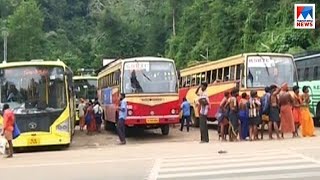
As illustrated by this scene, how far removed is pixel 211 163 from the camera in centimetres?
1465

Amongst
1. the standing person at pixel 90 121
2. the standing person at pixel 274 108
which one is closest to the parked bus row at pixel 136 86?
the standing person at pixel 90 121

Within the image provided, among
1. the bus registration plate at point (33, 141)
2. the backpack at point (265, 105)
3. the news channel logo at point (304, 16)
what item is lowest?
the bus registration plate at point (33, 141)

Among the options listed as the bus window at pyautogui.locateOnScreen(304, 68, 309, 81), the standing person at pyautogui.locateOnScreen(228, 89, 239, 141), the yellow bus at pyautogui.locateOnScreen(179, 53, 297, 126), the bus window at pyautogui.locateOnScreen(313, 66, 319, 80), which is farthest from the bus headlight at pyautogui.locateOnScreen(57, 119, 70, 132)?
the bus window at pyautogui.locateOnScreen(304, 68, 309, 81)

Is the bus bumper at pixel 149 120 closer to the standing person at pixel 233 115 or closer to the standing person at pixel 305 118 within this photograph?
the standing person at pixel 233 115

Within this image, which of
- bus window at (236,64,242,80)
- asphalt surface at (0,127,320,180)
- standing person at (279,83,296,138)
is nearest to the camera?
asphalt surface at (0,127,320,180)

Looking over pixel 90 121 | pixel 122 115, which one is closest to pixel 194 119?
pixel 90 121

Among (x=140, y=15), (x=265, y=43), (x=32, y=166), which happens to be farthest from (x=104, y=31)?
(x=32, y=166)

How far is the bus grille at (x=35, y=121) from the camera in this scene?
2042 centimetres

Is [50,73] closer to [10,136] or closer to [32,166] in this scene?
[10,136]

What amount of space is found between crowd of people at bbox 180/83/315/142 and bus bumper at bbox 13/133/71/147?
4.67 metres

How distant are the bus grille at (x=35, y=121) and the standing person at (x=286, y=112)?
7.58m

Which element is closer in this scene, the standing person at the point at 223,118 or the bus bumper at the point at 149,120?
the standing person at the point at 223,118

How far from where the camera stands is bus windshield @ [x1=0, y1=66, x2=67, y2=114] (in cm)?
2073

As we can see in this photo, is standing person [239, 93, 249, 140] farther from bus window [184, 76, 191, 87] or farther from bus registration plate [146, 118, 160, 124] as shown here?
bus window [184, 76, 191, 87]
